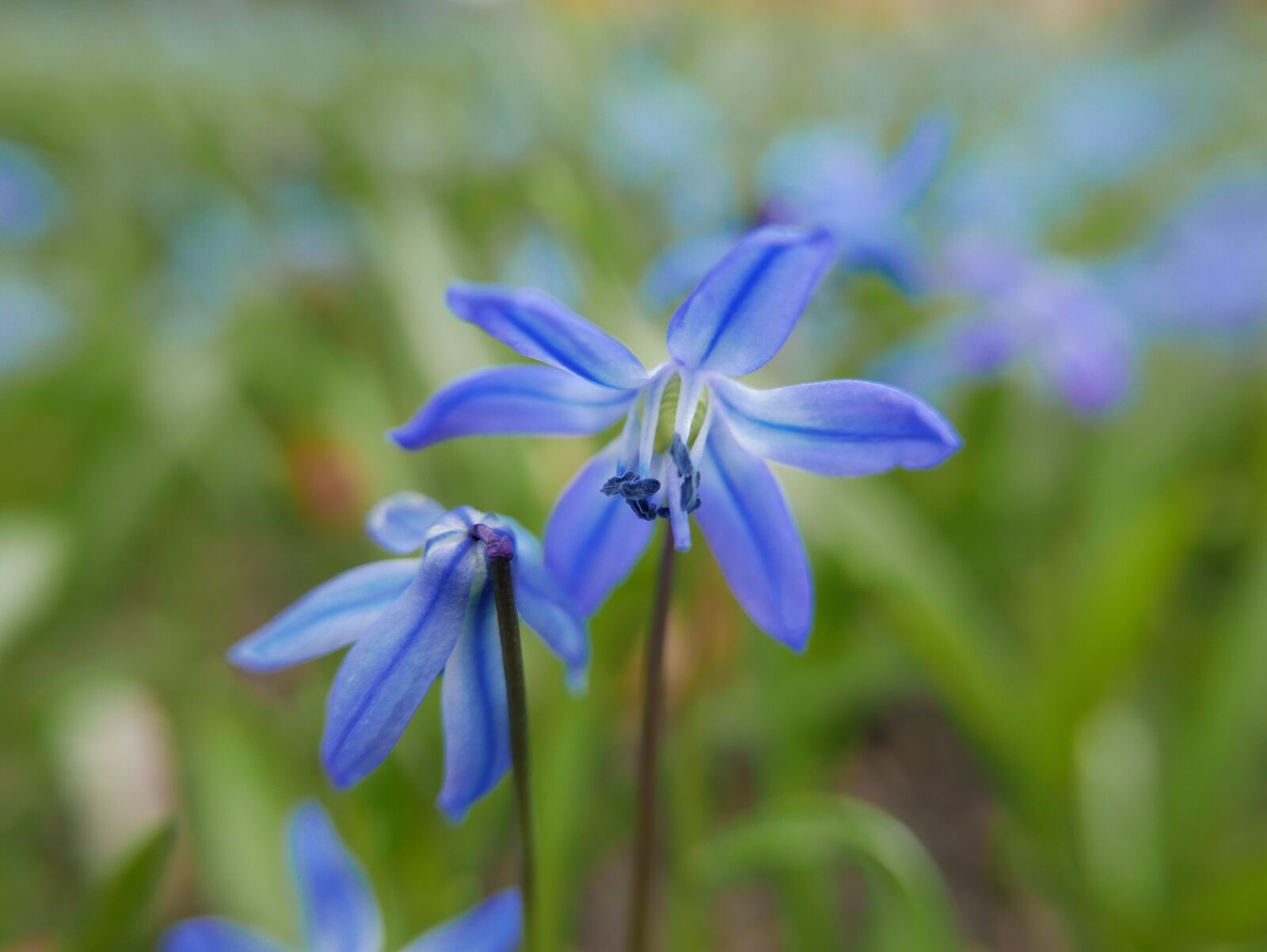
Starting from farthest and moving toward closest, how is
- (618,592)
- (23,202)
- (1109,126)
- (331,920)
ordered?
(1109,126) < (23,202) < (618,592) < (331,920)

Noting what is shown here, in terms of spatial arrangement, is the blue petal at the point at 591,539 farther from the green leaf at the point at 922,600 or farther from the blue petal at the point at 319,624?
the green leaf at the point at 922,600

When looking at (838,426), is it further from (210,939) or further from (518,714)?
(210,939)

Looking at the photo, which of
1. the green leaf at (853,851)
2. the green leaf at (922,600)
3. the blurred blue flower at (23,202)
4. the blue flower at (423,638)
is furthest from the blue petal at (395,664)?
the blurred blue flower at (23,202)

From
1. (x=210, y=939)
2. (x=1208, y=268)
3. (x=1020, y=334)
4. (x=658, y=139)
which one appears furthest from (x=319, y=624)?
(x=1208, y=268)

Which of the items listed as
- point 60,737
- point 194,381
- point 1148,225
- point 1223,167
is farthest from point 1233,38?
point 60,737

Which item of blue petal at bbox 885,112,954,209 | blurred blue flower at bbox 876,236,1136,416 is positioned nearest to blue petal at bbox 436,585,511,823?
blue petal at bbox 885,112,954,209

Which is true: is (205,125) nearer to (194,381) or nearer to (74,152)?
(74,152)
